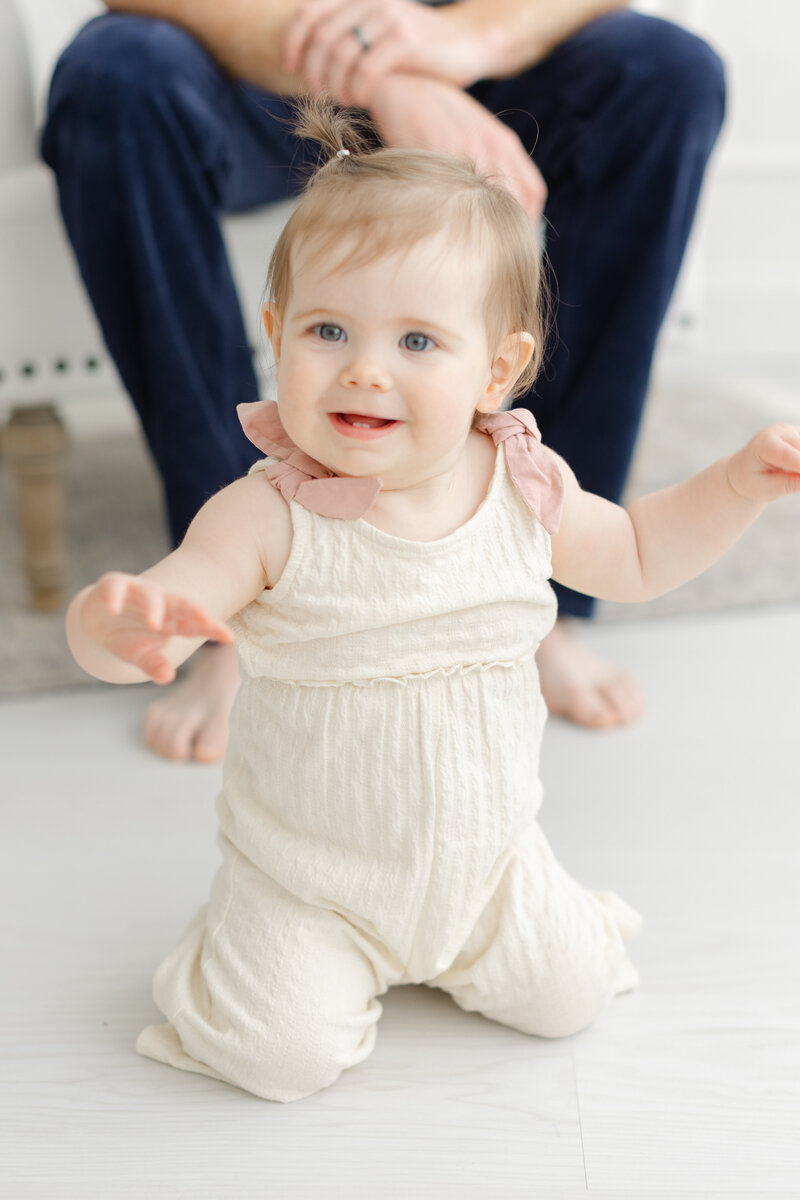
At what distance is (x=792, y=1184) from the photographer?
65 cm

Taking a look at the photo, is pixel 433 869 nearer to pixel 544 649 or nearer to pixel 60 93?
pixel 544 649

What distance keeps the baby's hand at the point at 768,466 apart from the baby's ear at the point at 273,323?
10.4 inches

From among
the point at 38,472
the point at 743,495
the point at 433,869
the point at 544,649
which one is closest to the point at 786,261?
the point at 544,649

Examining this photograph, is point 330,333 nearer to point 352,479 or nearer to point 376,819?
point 352,479

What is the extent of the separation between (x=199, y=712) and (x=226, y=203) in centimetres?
48

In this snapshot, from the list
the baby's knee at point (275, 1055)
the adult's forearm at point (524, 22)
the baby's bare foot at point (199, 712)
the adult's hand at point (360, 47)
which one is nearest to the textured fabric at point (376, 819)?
the baby's knee at point (275, 1055)

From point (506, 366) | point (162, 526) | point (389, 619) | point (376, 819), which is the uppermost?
point (506, 366)

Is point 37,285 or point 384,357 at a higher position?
point 384,357

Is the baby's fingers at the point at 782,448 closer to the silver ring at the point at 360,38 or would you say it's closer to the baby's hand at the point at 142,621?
the baby's hand at the point at 142,621

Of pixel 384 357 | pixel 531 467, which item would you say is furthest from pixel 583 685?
pixel 384 357

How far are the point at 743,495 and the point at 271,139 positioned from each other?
658 mm

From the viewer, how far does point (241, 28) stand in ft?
3.47

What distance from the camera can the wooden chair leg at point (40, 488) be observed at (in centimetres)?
127

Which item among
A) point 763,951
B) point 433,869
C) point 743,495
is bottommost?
point 763,951
